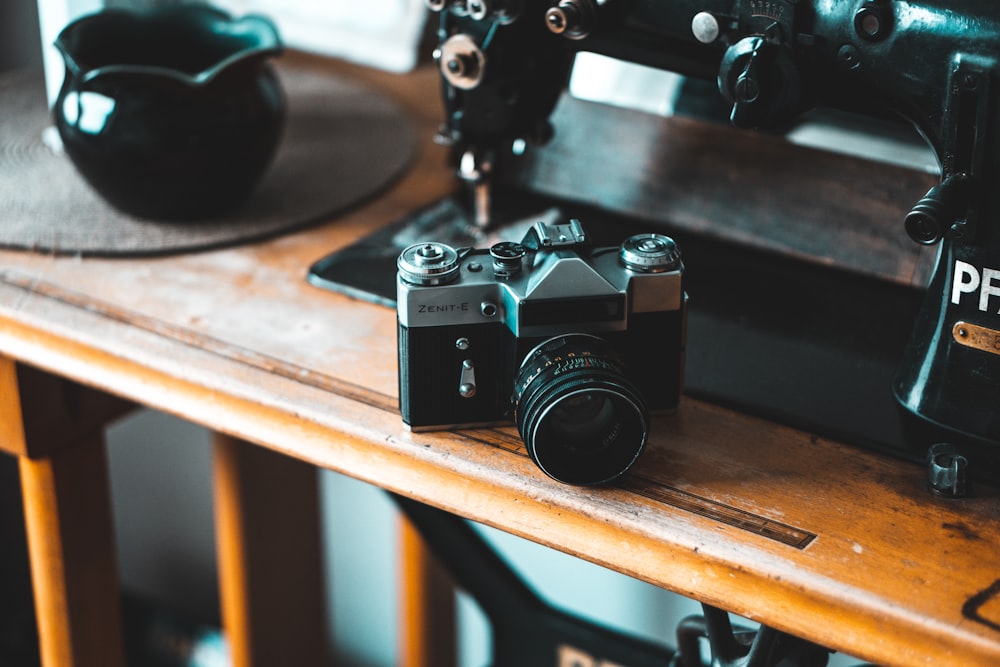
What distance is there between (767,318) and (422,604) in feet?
2.28

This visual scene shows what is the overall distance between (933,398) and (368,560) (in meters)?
1.09

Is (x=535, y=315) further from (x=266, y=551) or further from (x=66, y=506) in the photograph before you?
(x=266, y=551)

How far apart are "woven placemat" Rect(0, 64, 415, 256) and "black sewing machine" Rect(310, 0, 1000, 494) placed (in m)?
0.10

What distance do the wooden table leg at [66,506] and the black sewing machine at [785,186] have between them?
23 cm

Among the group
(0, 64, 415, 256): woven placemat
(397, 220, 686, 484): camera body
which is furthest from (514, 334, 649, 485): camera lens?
(0, 64, 415, 256): woven placemat

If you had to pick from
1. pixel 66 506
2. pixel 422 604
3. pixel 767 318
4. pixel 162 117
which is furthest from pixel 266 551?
pixel 767 318

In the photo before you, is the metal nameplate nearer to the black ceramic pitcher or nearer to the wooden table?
the wooden table

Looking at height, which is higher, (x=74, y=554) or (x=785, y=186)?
(x=785, y=186)

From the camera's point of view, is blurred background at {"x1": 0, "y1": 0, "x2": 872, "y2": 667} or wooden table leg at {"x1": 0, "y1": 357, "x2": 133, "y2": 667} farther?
blurred background at {"x1": 0, "y1": 0, "x2": 872, "y2": 667}

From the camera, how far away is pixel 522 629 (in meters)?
1.14

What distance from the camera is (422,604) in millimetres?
1342

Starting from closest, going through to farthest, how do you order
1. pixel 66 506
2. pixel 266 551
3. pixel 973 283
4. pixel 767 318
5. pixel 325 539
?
pixel 973 283 < pixel 767 318 < pixel 66 506 < pixel 266 551 < pixel 325 539

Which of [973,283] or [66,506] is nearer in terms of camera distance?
[973,283]

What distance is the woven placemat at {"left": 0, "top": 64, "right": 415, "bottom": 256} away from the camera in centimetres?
89
